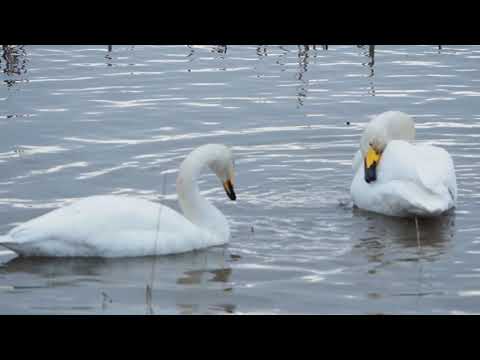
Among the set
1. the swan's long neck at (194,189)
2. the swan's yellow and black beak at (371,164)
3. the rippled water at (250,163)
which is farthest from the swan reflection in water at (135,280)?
the swan's yellow and black beak at (371,164)

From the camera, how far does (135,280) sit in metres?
8.96

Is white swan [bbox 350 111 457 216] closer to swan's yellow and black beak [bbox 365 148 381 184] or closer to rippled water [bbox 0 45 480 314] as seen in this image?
swan's yellow and black beak [bbox 365 148 381 184]

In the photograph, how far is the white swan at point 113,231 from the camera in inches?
368

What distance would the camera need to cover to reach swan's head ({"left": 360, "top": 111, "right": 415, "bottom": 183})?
11.2 meters

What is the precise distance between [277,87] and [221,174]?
17.0ft

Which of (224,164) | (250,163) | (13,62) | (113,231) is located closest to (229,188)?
(224,164)

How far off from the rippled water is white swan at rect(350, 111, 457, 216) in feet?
0.52

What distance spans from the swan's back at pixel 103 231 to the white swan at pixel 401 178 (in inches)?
76.6

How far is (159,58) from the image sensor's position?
56.3 feet

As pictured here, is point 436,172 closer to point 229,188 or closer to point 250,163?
point 229,188

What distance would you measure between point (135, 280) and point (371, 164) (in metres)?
3.05

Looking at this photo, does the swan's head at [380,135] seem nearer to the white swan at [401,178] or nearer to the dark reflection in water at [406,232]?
the white swan at [401,178]

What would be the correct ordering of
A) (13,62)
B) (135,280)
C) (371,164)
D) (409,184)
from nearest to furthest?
(135,280) → (409,184) → (371,164) → (13,62)

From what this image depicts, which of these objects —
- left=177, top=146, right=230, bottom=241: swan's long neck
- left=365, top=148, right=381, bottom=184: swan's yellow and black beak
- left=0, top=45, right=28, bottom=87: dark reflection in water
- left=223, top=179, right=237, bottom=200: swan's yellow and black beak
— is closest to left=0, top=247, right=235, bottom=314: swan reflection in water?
left=177, top=146, right=230, bottom=241: swan's long neck
